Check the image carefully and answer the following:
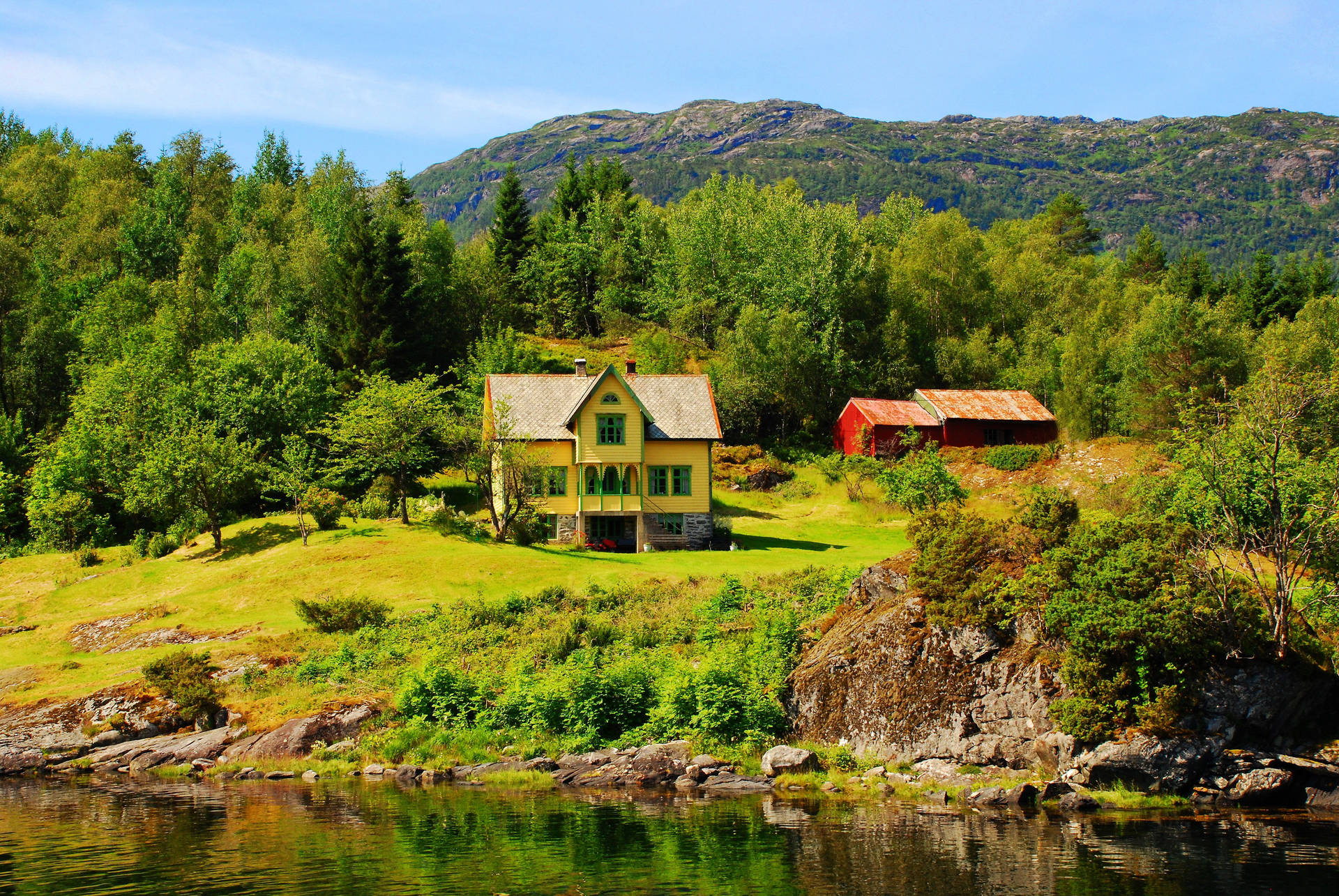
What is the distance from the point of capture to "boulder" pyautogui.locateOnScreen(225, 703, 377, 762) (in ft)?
92.4

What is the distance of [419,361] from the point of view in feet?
227

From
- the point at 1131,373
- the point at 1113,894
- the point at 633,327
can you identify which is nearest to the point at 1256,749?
the point at 1113,894

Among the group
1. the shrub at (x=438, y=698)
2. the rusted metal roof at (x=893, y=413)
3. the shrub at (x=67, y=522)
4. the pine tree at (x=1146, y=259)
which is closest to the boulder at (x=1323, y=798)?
the shrub at (x=438, y=698)

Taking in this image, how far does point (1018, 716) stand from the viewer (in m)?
24.4

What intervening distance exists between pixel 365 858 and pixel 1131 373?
189 ft

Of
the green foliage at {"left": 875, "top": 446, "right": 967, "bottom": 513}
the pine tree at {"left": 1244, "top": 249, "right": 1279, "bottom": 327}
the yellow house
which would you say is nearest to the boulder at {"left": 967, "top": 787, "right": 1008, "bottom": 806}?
the green foliage at {"left": 875, "top": 446, "right": 967, "bottom": 513}

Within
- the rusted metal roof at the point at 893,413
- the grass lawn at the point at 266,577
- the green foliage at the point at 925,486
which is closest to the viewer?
the grass lawn at the point at 266,577

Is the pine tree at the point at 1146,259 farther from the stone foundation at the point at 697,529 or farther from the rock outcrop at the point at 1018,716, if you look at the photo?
the rock outcrop at the point at 1018,716

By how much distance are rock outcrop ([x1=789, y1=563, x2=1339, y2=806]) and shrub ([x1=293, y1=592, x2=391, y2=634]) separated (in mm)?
16557

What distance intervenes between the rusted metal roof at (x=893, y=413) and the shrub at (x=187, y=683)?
150ft

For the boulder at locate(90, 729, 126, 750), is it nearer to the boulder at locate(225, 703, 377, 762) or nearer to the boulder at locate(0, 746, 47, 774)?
the boulder at locate(0, 746, 47, 774)

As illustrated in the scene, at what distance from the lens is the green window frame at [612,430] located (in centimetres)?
5212

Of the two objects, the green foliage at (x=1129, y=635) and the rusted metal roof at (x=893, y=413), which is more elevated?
the rusted metal roof at (x=893, y=413)

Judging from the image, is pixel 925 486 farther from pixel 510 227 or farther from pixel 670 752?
pixel 510 227
